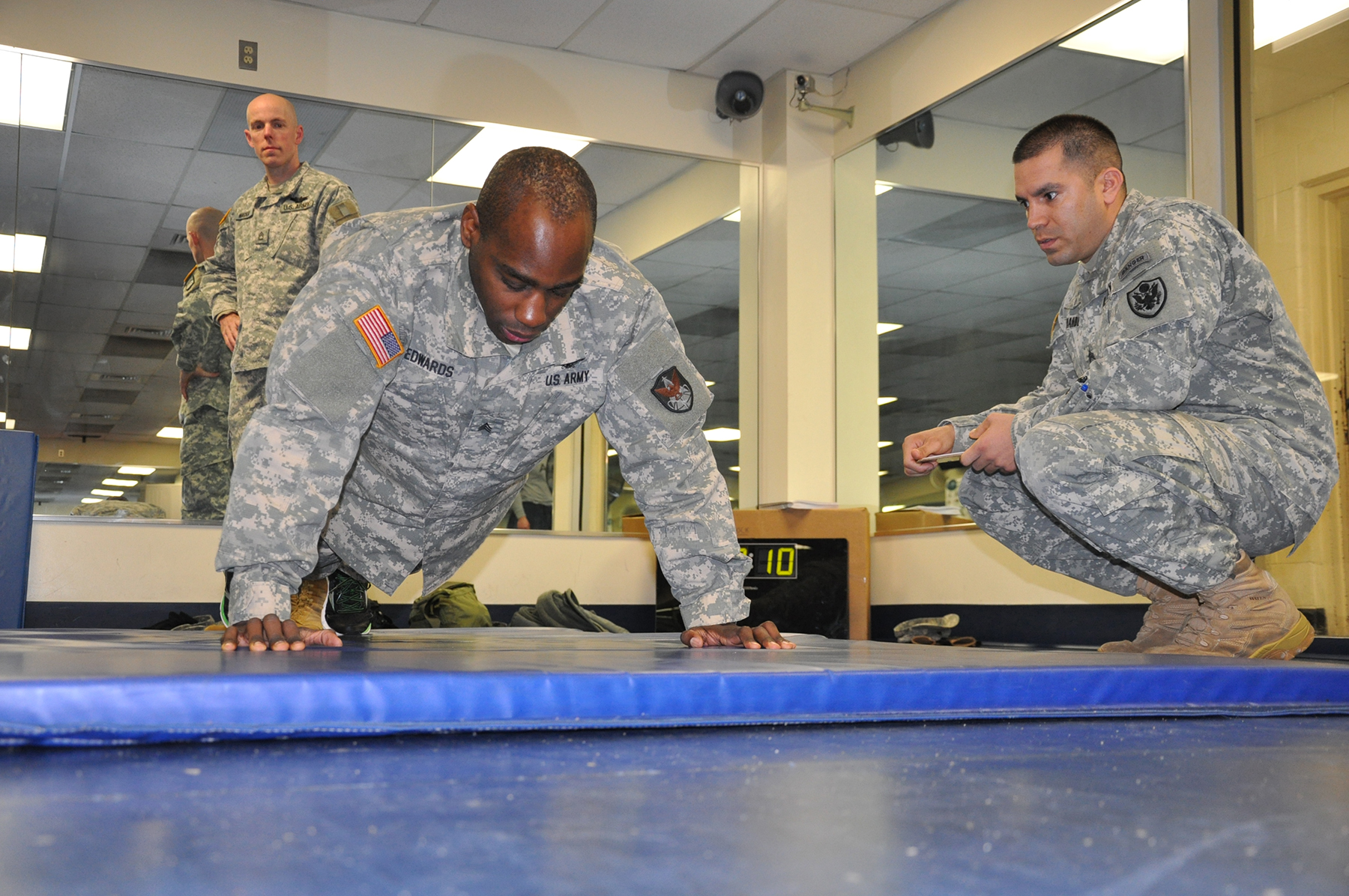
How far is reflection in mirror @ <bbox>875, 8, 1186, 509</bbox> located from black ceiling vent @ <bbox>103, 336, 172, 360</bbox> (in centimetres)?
294

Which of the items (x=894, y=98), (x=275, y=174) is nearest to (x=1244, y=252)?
(x=894, y=98)

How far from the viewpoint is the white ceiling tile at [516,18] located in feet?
15.0

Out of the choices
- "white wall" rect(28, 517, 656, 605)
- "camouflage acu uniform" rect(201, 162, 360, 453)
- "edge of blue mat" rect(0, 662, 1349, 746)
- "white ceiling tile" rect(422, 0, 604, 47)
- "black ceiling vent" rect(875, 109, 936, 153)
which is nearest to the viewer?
"edge of blue mat" rect(0, 662, 1349, 746)

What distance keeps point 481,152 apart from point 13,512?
102 inches

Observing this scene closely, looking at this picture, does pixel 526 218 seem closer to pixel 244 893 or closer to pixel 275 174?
pixel 244 893

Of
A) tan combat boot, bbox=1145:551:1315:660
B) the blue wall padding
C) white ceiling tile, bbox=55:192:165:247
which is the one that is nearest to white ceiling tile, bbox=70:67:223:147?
white ceiling tile, bbox=55:192:165:247

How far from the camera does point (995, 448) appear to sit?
2189 mm

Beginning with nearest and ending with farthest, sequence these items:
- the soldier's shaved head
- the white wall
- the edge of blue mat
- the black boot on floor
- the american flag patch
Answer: the edge of blue mat, the american flag patch, the black boot on floor, the white wall, the soldier's shaved head

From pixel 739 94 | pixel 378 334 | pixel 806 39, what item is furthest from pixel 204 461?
pixel 806 39

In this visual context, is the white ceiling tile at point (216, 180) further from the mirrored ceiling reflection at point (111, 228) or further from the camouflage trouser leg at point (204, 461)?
the camouflage trouser leg at point (204, 461)

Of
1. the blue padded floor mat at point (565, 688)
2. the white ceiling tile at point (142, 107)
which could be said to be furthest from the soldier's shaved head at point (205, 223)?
the blue padded floor mat at point (565, 688)

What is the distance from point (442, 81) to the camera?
15.8ft

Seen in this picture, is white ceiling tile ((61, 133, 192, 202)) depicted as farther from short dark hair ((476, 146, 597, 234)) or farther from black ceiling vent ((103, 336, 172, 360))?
short dark hair ((476, 146, 597, 234))

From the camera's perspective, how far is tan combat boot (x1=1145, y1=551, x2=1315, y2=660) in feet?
6.99
